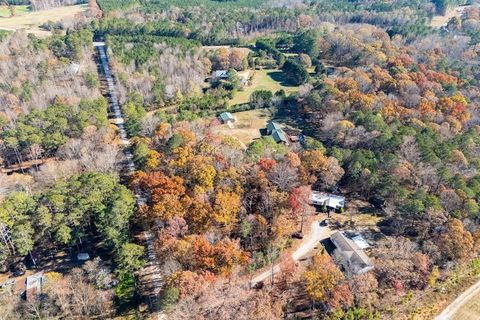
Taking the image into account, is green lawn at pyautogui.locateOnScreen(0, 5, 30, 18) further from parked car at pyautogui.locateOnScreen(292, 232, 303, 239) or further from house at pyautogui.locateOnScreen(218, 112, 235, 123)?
parked car at pyautogui.locateOnScreen(292, 232, 303, 239)

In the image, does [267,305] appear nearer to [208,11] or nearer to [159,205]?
[159,205]

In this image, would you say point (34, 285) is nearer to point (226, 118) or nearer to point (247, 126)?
point (226, 118)

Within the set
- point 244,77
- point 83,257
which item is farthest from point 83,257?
point 244,77

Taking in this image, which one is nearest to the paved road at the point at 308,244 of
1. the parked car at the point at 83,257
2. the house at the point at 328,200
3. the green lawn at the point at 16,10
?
the house at the point at 328,200

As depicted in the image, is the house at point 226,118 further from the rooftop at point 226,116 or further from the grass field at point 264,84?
the grass field at point 264,84

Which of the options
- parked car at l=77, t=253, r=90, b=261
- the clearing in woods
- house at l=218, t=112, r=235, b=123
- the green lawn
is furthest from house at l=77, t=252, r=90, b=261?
the clearing in woods
